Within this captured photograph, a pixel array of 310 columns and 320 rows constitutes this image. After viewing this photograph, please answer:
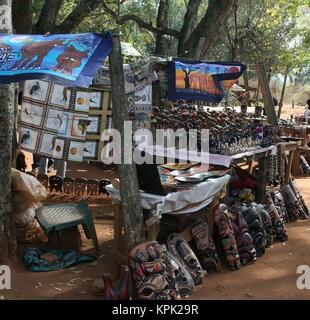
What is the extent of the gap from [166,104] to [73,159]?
6.58 feet

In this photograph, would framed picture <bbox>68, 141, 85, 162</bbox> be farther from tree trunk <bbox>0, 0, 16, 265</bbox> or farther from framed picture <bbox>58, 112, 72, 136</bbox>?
tree trunk <bbox>0, 0, 16, 265</bbox>

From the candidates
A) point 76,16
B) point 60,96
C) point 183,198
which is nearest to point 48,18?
point 76,16

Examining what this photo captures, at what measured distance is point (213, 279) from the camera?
15.0 ft

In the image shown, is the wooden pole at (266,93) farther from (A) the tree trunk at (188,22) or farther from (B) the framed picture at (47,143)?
(B) the framed picture at (47,143)

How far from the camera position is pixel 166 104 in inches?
272

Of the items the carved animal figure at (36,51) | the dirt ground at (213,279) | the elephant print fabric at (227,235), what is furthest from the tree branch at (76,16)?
the elephant print fabric at (227,235)

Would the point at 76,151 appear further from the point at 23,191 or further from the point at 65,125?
the point at 23,191

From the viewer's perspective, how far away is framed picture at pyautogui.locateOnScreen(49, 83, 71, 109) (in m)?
5.77

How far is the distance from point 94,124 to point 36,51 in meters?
2.60

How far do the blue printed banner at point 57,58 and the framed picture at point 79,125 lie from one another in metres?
2.20

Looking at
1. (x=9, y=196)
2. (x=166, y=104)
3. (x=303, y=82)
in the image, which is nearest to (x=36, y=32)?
(x=166, y=104)

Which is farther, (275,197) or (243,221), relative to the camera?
(275,197)

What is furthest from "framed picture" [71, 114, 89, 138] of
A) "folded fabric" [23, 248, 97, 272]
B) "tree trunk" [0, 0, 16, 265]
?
"folded fabric" [23, 248, 97, 272]

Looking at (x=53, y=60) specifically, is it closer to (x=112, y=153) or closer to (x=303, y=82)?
(x=112, y=153)
